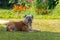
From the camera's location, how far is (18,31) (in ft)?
33.7

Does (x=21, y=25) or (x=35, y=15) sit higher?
(x=21, y=25)

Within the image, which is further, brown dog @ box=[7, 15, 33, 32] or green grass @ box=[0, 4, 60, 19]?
green grass @ box=[0, 4, 60, 19]

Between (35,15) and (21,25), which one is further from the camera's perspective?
(35,15)

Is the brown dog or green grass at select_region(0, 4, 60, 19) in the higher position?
the brown dog

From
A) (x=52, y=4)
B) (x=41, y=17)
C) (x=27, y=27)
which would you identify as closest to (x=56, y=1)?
(x=52, y=4)

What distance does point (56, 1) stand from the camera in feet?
66.1

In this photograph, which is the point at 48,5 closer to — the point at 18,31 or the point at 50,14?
the point at 50,14

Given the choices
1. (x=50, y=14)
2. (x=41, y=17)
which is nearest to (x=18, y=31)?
(x=41, y=17)

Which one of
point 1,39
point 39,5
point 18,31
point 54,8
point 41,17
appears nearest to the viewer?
point 1,39

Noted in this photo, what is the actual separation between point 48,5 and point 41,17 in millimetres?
2241

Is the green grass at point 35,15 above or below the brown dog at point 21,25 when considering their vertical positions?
below

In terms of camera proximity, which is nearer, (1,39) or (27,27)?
(1,39)

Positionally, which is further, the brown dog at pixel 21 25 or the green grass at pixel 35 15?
the green grass at pixel 35 15

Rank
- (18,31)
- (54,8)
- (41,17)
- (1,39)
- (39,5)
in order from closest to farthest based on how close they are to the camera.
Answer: (1,39), (18,31), (41,17), (39,5), (54,8)
